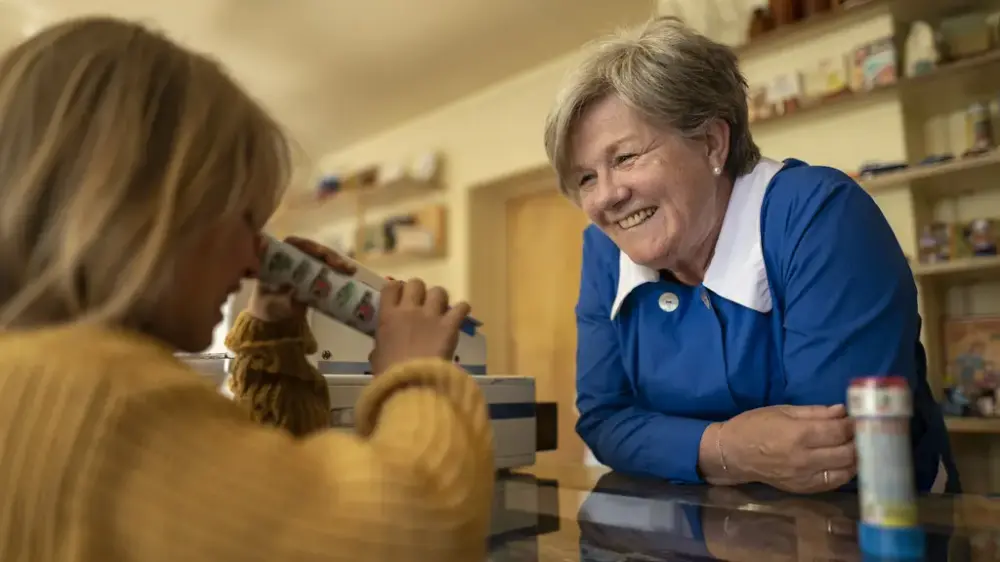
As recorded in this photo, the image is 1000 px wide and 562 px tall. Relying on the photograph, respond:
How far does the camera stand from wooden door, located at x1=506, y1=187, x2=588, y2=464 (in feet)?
10.7

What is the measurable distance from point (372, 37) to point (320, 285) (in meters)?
2.27

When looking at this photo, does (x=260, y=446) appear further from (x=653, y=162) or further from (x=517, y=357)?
(x=517, y=357)

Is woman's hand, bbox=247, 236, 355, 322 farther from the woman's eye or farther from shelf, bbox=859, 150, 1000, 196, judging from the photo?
shelf, bbox=859, 150, 1000, 196

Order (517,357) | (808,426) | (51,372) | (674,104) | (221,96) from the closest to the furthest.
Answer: (51,372), (221,96), (808,426), (674,104), (517,357)

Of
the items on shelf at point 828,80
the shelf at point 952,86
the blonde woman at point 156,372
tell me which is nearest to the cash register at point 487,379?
the blonde woman at point 156,372

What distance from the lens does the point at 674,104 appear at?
97 cm

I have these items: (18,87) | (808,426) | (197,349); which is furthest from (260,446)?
(808,426)

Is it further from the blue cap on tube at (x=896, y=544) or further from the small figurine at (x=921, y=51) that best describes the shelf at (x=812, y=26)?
the blue cap on tube at (x=896, y=544)

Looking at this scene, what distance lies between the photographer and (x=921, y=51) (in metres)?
1.92

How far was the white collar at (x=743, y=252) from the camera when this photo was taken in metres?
0.93

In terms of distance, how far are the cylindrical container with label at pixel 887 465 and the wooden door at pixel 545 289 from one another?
2603 millimetres

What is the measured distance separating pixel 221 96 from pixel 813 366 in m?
0.69

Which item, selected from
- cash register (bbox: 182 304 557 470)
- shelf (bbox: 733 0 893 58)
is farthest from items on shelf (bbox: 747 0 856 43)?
cash register (bbox: 182 304 557 470)

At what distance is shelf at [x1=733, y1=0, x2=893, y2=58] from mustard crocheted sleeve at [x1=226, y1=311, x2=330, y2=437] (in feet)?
5.21
